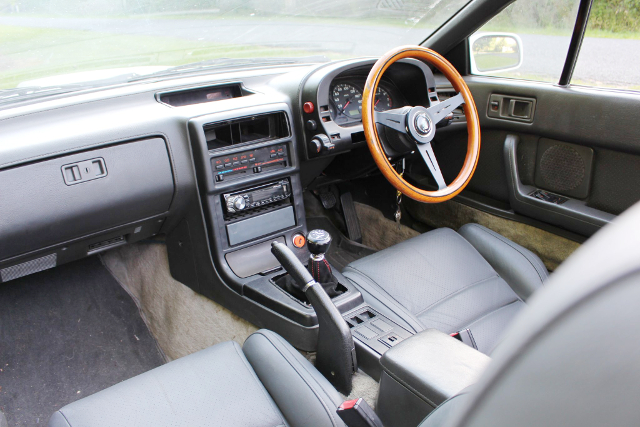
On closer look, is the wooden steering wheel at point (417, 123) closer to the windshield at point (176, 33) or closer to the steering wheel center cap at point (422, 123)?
the steering wheel center cap at point (422, 123)

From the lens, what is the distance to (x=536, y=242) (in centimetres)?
219

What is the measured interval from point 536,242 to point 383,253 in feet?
2.40

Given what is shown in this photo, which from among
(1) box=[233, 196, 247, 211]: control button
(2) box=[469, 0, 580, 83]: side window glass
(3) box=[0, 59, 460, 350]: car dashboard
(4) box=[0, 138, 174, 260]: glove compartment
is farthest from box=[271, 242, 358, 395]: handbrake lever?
(2) box=[469, 0, 580, 83]: side window glass

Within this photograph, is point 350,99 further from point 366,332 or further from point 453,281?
point 366,332

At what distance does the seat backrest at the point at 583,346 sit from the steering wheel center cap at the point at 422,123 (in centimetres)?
160

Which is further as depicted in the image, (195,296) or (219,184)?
(195,296)

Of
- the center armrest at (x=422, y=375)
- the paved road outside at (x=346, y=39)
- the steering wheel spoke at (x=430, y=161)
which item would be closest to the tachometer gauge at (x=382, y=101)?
the paved road outside at (x=346, y=39)

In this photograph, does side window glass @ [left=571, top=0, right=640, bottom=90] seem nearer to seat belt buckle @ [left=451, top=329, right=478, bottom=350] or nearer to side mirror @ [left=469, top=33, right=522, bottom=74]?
side mirror @ [left=469, top=33, right=522, bottom=74]

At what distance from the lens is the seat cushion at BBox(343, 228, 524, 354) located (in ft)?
5.49

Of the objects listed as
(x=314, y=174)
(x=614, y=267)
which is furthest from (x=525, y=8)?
(x=614, y=267)

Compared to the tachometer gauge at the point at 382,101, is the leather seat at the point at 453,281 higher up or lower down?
lower down

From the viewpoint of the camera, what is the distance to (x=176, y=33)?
196 cm

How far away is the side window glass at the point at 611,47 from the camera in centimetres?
184

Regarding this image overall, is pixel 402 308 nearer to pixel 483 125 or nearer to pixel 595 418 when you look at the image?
pixel 483 125
